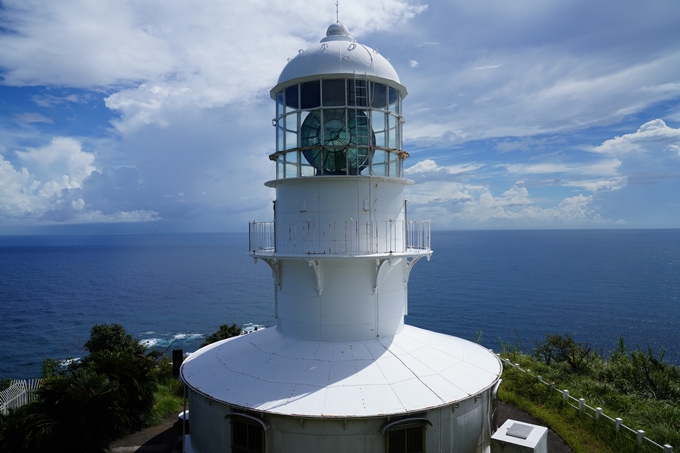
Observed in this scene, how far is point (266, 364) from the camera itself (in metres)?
9.23

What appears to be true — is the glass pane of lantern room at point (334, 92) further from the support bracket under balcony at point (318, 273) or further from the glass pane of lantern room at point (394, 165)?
the support bracket under balcony at point (318, 273)

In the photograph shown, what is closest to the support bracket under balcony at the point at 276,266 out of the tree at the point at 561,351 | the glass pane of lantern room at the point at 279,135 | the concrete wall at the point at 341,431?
the glass pane of lantern room at the point at 279,135

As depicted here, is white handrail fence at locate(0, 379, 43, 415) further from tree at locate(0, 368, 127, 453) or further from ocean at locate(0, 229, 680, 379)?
ocean at locate(0, 229, 680, 379)

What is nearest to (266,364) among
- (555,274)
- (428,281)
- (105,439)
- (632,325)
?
(105,439)

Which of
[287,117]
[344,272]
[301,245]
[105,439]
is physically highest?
[287,117]

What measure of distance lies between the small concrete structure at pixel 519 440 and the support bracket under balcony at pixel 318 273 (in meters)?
4.76

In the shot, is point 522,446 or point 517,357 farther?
point 517,357

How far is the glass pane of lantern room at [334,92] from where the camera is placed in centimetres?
967

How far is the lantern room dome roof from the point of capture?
9531mm

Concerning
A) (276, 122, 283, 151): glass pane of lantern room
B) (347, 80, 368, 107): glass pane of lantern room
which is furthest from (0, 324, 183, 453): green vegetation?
(347, 80, 368, 107): glass pane of lantern room

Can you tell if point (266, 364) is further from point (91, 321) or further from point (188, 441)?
point (91, 321)

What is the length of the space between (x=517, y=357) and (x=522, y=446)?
34.4 feet

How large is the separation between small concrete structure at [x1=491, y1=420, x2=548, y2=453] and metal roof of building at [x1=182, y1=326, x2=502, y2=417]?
92 cm

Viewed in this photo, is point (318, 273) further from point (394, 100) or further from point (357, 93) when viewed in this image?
point (394, 100)
